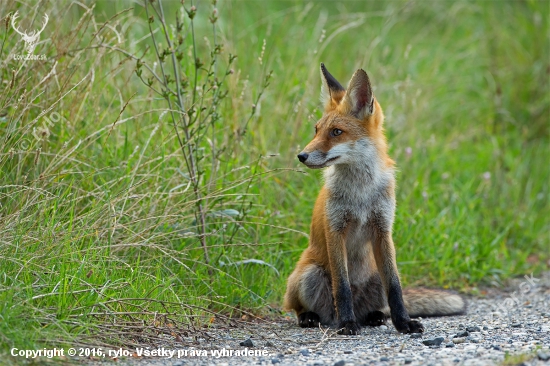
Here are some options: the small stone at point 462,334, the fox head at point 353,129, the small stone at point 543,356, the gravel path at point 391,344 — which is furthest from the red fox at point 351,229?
the small stone at point 543,356

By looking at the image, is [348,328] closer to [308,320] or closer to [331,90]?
[308,320]

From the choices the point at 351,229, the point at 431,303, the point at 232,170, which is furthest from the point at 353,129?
the point at 431,303

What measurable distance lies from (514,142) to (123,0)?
18.4 feet

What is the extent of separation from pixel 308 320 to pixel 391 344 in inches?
36.7

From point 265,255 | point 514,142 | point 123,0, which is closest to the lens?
point 265,255

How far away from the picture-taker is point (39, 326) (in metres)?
3.82

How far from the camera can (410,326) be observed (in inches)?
193

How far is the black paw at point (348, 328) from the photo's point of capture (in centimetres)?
491

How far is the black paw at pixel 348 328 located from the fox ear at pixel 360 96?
5.03ft

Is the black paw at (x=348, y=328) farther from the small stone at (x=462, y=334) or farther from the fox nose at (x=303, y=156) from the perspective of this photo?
the fox nose at (x=303, y=156)

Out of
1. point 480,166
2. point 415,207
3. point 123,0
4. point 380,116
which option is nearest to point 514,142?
point 480,166

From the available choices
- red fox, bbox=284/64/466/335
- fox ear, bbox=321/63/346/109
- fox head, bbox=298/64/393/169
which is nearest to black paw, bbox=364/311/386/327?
red fox, bbox=284/64/466/335

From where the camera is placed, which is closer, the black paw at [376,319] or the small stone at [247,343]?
the small stone at [247,343]

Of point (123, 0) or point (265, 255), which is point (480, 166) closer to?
point (265, 255)
